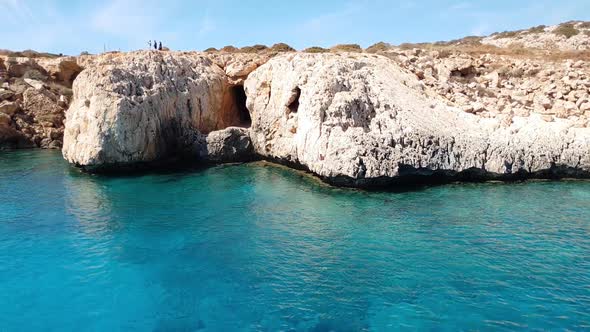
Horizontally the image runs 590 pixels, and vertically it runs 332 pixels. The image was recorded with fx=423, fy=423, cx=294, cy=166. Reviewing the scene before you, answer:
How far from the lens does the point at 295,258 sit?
550 inches

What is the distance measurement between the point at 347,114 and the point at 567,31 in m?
53.3

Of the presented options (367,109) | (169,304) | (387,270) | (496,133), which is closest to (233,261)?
(169,304)

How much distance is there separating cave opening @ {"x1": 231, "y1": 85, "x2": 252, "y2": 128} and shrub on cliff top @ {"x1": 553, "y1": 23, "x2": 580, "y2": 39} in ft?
156

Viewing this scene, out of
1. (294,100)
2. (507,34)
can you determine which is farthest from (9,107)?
(507,34)

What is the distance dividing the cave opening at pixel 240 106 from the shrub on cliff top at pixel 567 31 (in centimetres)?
4764

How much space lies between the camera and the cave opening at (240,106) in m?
32.4

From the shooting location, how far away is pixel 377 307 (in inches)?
439

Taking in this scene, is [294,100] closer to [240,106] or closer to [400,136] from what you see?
[400,136]

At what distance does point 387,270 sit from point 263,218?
21.0 feet

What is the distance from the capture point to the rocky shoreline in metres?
21.7

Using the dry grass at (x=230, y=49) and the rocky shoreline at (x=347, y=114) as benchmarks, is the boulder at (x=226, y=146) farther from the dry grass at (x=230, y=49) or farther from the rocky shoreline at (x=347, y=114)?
the dry grass at (x=230, y=49)

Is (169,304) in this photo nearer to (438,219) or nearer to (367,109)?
(438,219)

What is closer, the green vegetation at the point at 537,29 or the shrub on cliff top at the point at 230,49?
the shrub on cliff top at the point at 230,49

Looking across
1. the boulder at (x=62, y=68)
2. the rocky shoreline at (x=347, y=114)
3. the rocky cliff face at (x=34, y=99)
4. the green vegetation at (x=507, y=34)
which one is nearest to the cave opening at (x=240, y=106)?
the rocky shoreline at (x=347, y=114)
